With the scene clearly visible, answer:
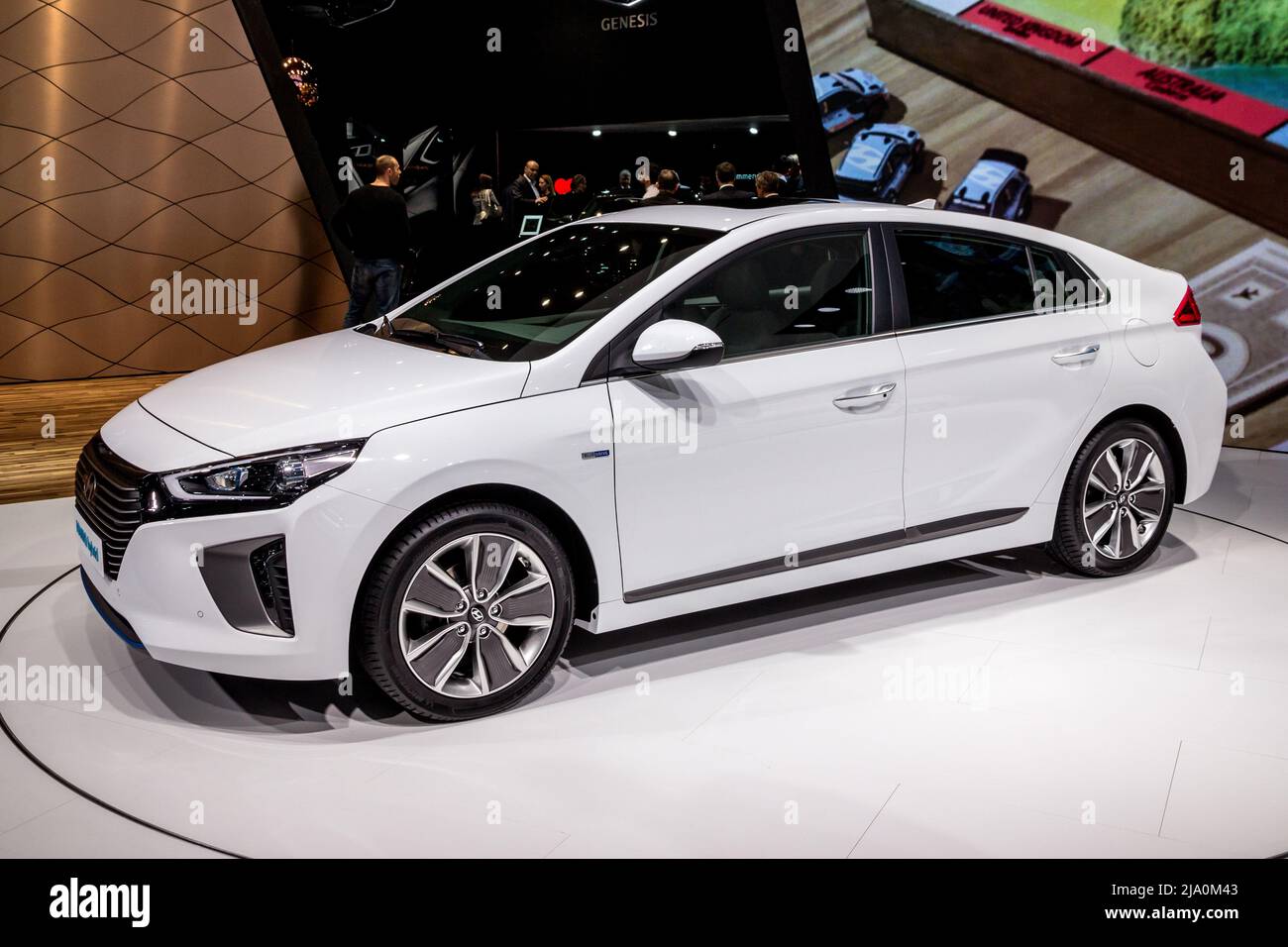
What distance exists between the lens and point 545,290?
402 centimetres

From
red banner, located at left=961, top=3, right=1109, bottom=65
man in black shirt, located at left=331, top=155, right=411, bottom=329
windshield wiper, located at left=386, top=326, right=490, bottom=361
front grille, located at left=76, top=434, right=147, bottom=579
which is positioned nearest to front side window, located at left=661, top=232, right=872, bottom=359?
windshield wiper, located at left=386, top=326, right=490, bottom=361

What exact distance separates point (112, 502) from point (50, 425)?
15.3ft

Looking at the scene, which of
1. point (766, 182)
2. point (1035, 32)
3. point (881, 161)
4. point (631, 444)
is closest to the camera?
point (631, 444)

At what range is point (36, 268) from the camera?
9.30 metres

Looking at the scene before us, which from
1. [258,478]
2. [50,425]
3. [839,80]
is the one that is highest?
[839,80]

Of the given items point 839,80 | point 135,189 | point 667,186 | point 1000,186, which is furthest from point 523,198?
point 1000,186

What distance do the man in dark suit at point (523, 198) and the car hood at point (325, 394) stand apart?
320 inches

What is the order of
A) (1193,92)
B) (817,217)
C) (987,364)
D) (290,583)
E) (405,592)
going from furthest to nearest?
(1193,92), (987,364), (817,217), (405,592), (290,583)

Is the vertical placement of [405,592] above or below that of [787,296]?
below

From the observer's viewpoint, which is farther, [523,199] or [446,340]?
[523,199]

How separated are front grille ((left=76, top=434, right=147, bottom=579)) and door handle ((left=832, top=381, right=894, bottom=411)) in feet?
6.95

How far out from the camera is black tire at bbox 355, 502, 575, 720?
10.8ft

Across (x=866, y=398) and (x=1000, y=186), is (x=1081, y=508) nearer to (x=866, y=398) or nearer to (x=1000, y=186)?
(x=866, y=398)
